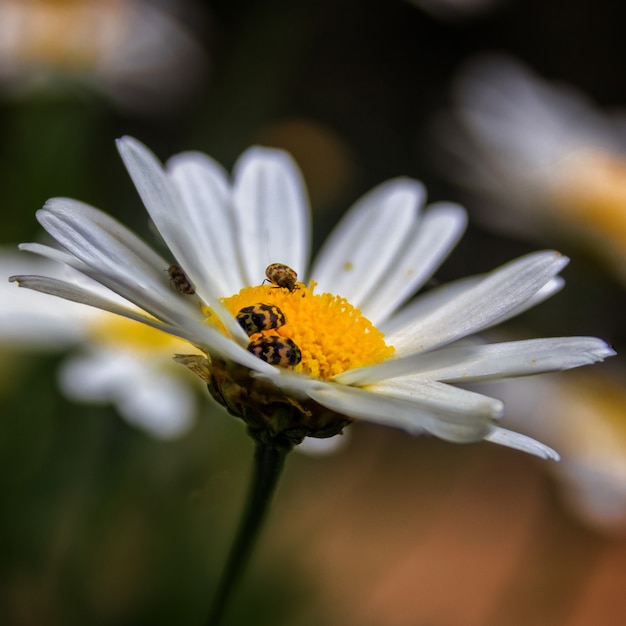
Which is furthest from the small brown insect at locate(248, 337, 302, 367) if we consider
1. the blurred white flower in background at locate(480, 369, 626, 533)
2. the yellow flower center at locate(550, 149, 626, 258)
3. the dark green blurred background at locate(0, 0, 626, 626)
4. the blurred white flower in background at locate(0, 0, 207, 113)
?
the blurred white flower in background at locate(0, 0, 207, 113)

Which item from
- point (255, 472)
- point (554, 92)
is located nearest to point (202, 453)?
point (255, 472)

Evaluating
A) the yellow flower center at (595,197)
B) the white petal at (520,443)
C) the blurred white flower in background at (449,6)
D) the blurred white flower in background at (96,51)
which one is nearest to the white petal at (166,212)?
the white petal at (520,443)

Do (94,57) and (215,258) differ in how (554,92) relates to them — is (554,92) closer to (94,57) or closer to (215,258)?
(94,57)

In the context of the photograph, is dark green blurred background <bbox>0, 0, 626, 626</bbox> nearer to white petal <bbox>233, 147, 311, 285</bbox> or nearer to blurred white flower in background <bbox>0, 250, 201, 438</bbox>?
blurred white flower in background <bbox>0, 250, 201, 438</bbox>

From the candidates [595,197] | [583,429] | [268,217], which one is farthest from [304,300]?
[595,197]

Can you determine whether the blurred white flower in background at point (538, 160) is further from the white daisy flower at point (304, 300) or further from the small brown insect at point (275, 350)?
the small brown insect at point (275, 350)

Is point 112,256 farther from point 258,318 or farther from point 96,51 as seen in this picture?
point 96,51
